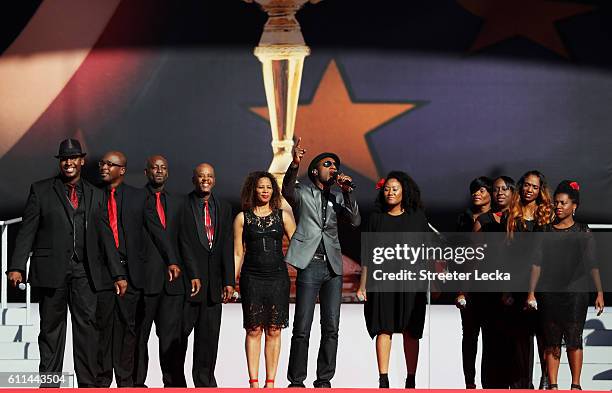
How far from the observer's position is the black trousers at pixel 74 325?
7930 millimetres

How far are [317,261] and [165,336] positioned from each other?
1.07 metres

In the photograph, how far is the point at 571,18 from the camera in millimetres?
10734

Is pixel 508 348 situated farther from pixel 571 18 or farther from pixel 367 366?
pixel 571 18

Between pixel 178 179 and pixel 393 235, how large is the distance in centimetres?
292

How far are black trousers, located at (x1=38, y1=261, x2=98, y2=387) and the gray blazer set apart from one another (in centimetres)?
124

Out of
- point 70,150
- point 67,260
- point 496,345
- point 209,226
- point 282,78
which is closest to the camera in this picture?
point 67,260

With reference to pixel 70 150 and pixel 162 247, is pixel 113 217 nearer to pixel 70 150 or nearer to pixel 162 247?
pixel 162 247

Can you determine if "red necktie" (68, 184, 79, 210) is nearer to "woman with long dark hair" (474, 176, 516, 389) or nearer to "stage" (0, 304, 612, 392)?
"stage" (0, 304, 612, 392)

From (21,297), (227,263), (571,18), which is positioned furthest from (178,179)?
(571,18)

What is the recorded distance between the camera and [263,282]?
823cm

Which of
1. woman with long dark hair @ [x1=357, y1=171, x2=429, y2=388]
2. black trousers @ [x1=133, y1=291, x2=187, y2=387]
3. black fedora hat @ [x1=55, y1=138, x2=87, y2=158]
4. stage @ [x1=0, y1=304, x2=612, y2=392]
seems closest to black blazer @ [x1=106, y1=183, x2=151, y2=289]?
black trousers @ [x1=133, y1=291, x2=187, y2=387]

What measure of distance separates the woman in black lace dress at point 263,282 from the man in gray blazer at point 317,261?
0.09 m

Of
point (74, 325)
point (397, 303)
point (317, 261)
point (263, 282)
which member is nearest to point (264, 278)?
point (263, 282)

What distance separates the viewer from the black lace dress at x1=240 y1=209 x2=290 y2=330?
27.0 feet
